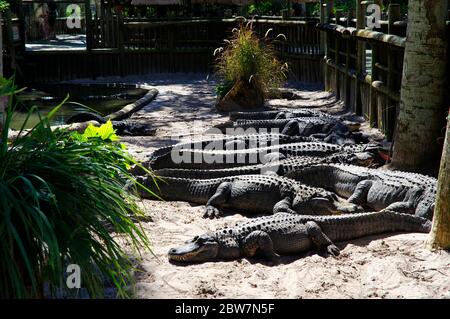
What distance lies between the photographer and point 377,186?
6.21m

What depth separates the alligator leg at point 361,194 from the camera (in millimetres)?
6277

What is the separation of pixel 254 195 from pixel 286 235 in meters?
1.21

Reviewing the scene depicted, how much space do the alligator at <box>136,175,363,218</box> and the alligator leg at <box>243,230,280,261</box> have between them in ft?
3.13

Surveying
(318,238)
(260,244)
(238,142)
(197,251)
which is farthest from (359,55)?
(197,251)

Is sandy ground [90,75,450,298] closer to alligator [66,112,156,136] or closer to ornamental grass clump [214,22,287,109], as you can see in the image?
alligator [66,112,156,136]

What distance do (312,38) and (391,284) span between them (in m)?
11.2

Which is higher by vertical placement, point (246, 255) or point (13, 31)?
point (13, 31)

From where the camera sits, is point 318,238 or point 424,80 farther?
point 424,80

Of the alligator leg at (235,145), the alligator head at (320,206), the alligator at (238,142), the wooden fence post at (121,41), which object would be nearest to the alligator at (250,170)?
the alligator at (238,142)

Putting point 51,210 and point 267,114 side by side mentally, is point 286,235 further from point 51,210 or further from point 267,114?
point 267,114

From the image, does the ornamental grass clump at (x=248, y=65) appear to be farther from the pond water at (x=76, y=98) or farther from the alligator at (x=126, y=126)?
the pond water at (x=76, y=98)
